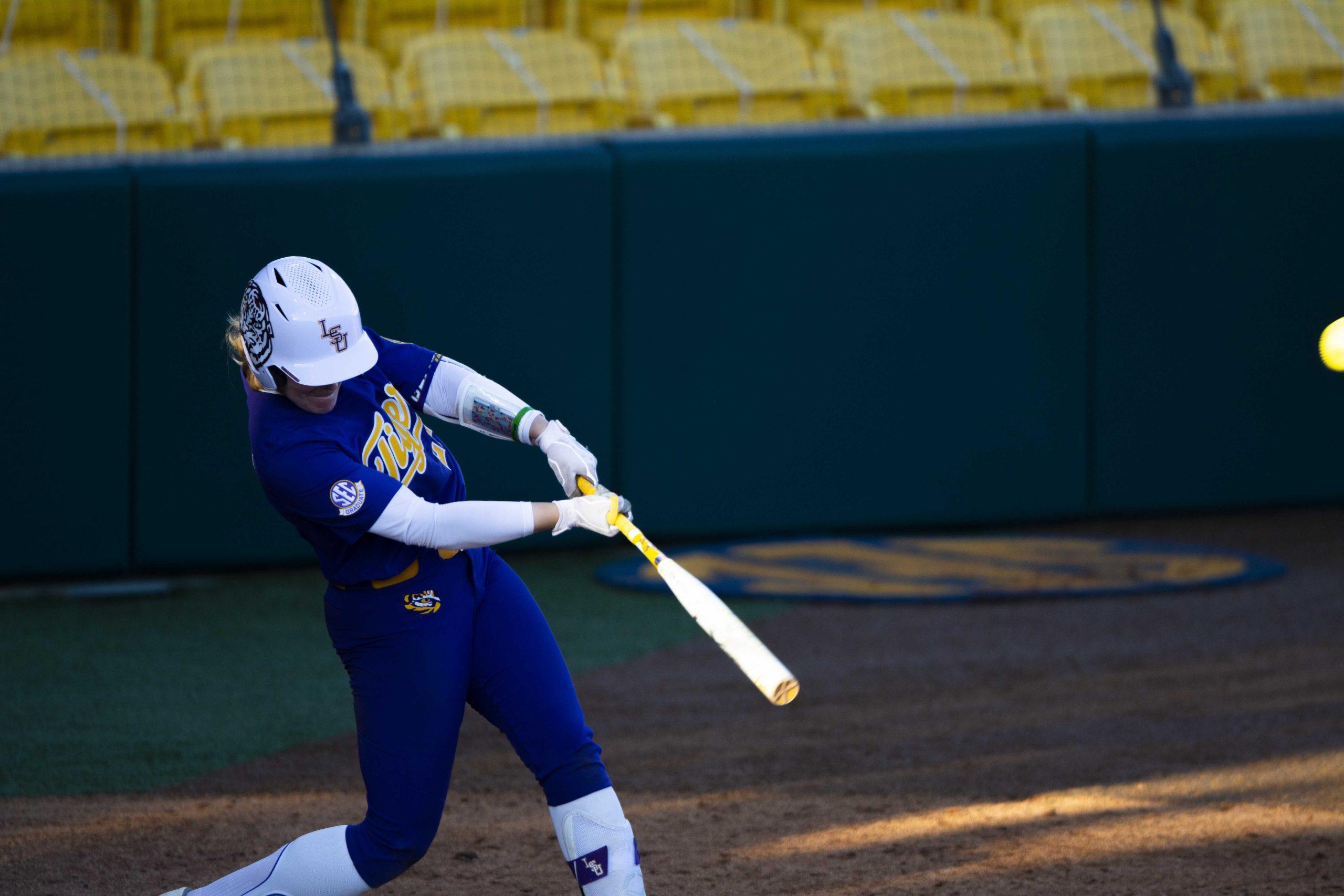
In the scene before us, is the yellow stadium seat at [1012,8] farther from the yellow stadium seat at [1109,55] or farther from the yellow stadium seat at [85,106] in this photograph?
the yellow stadium seat at [85,106]

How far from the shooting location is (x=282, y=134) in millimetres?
8438

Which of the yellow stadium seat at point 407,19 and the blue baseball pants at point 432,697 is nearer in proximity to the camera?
the blue baseball pants at point 432,697

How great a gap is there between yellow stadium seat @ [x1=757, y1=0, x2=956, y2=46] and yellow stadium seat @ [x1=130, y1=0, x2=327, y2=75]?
9.83 ft

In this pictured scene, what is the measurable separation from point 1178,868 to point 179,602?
4.67 meters

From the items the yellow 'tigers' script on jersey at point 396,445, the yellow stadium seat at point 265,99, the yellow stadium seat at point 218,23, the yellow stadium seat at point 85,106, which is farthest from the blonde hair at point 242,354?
the yellow stadium seat at point 218,23

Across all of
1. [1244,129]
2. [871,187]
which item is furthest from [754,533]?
[1244,129]

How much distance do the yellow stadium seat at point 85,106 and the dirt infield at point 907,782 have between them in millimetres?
4027

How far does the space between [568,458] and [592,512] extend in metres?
0.30

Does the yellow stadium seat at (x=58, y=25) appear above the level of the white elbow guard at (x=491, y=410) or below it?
above

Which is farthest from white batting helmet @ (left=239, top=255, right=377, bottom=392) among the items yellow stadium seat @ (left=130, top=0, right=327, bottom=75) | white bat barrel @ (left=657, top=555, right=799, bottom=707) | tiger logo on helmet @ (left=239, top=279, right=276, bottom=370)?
yellow stadium seat @ (left=130, top=0, right=327, bottom=75)

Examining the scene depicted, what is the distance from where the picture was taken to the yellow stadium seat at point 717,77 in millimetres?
9117

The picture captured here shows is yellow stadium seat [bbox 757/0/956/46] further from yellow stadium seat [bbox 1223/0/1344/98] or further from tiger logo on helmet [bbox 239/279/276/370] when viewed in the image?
tiger logo on helmet [bbox 239/279/276/370]

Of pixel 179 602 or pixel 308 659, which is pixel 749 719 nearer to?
pixel 308 659

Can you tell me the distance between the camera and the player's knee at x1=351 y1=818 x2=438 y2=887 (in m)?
3.03
